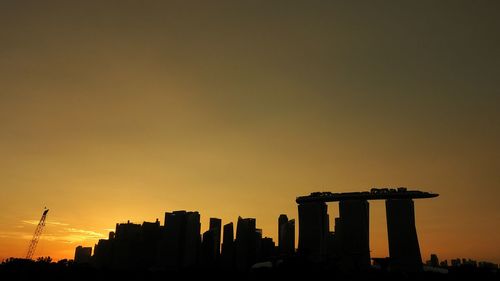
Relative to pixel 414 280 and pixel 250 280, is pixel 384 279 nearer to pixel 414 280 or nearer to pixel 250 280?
pixel 414 280

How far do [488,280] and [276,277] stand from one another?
302 feet

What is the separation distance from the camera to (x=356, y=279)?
198 metres

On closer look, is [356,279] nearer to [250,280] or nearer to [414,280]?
[414,280]

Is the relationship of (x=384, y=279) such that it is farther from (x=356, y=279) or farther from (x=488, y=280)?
(x=488, y=280)

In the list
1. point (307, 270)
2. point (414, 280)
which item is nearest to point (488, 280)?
point (414, 280)

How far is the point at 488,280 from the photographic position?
199875 millimetres

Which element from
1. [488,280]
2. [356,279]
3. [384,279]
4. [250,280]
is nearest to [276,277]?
[250,280]

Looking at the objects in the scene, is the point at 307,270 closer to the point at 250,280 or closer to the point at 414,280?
the point at 250,280

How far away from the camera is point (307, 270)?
195 m

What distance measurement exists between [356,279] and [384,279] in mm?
12303

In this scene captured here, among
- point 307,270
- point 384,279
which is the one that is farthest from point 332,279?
point 384,279

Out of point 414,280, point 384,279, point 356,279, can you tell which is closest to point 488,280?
point 414,280

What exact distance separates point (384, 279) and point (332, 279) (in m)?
23.5

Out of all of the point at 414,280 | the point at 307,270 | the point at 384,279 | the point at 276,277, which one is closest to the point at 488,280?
the point at 414,280
